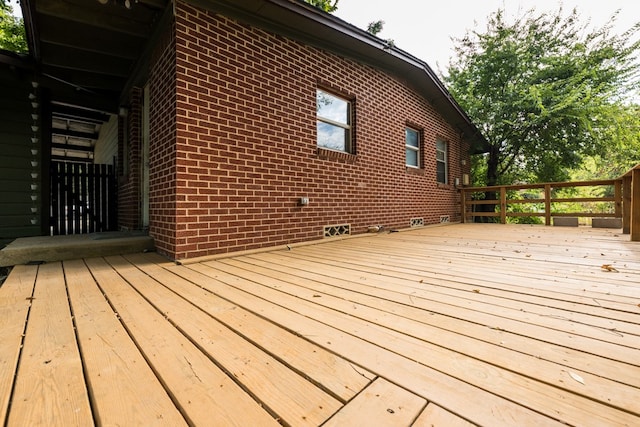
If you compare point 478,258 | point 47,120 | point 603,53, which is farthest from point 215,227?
point 603,53

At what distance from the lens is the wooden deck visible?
0.73m

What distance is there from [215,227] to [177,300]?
4.51 feet

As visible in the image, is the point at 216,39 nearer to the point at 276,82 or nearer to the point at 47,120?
the point at 276,82

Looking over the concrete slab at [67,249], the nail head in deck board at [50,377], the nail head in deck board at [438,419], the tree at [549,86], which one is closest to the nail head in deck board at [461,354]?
the nail head in deck board at [438,419]

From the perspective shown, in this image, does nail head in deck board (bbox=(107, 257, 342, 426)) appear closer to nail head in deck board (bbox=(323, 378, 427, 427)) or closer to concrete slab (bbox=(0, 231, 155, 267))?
nail head in deck board (bbox=(323, 378, 427, 427))

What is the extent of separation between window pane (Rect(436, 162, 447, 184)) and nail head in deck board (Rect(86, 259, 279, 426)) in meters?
7.40

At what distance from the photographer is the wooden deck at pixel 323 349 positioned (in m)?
0.73

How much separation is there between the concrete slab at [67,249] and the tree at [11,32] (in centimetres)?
813

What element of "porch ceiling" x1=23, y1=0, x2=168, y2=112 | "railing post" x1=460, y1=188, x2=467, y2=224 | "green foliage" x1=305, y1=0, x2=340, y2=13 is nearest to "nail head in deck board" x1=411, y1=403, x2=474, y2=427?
"porch ceiling" x1=23, y1=0, x2=168, y2=112

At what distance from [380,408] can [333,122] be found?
4.13m

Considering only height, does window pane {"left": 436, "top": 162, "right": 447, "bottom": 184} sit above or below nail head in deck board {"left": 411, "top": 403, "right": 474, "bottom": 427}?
above

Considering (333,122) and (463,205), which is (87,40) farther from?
(463,205)

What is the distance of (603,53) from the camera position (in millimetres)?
7738

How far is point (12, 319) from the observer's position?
1.35 metres
